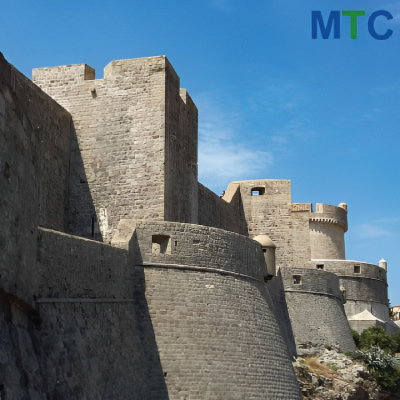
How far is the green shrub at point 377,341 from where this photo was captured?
28312mm

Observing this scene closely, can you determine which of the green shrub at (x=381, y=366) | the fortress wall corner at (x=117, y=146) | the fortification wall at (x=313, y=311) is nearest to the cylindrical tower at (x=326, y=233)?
the fortification wall at (x=313, y=311)

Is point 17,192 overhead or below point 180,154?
below

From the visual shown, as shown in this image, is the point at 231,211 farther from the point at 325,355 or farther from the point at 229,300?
the point at 229,300

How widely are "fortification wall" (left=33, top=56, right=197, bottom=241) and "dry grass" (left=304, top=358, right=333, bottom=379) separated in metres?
7.87

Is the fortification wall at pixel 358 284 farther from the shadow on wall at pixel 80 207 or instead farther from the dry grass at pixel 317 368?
the shadow on wall at pixel 80 207

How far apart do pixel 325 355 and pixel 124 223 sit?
11.9 meters

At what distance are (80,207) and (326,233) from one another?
60.4 feet

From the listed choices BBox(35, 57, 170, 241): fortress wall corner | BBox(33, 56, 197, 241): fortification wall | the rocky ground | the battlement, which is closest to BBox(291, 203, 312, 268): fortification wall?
the rocky ground

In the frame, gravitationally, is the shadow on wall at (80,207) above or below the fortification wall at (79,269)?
above

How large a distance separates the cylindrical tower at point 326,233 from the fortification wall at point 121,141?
52.4ft

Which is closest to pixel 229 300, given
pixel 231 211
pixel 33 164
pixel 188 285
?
pixel 188 285

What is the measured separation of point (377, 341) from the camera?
28594mm

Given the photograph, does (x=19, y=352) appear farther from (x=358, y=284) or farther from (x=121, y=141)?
(x=358, y=284)

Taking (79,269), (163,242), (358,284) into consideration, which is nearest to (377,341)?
(358,284)
